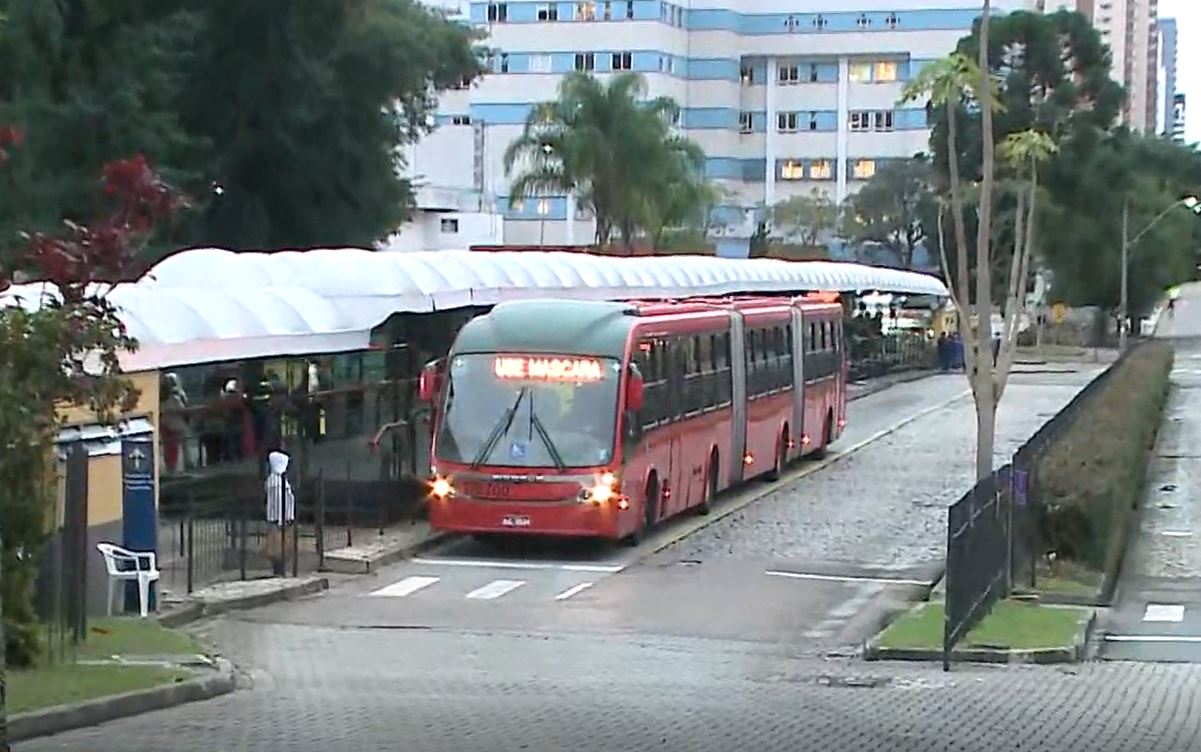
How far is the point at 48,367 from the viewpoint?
1473 cm

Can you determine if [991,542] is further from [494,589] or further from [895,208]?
[895,208]

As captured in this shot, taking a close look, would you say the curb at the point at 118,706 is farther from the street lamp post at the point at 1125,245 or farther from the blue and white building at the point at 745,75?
the blue and white building at the point at 745,75

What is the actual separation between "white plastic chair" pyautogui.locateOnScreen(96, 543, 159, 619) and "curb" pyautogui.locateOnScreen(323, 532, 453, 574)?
17.2 ft

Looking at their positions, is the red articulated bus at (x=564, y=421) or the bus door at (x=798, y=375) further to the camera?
the bus door at (x=798, y=375)

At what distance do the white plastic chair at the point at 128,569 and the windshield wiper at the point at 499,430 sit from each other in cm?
661

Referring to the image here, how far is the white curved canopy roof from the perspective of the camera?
937 inches

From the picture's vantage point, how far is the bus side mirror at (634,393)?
2531 cm

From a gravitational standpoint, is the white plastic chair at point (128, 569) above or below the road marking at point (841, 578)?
above

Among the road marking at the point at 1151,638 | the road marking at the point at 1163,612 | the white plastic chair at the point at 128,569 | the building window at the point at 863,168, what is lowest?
the road marking at the point at 1163,612

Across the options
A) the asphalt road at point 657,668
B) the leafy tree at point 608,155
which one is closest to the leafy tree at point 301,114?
the asphalt road at point 657,668

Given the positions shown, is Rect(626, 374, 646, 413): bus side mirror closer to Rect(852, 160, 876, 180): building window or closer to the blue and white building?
the blue and white building

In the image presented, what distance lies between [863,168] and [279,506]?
100 meters

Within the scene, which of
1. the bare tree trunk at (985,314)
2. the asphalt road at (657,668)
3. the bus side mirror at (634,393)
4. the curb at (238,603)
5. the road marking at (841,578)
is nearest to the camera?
the asphalt road at (657,668)

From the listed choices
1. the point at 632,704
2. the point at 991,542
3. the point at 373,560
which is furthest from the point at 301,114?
the point at 632,704
